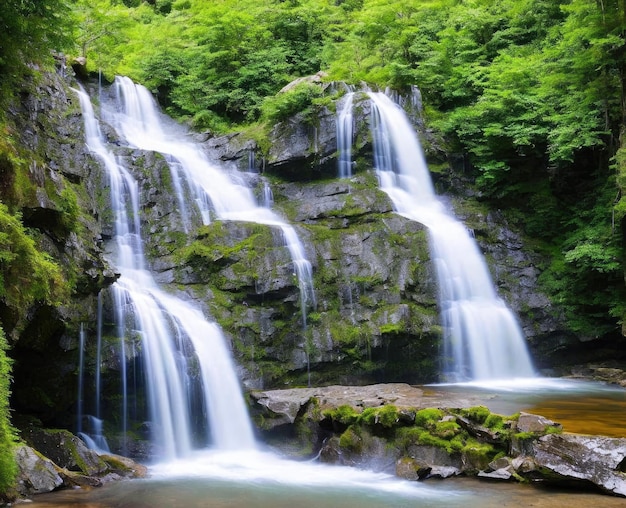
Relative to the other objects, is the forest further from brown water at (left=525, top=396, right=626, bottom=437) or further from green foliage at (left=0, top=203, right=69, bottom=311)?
brown water at (left=525, top=396, right=626, bottom=437)

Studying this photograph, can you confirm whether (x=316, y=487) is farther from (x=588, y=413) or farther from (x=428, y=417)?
(x=588, y=413)

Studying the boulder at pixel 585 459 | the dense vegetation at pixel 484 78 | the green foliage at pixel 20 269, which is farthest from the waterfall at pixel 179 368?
the dense vegetation at pixel 484 78

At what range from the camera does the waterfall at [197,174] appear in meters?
14.9

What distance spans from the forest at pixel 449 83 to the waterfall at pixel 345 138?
92 centimetres

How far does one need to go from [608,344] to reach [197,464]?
12.9 meters

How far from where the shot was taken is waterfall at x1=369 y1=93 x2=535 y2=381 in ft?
49.7

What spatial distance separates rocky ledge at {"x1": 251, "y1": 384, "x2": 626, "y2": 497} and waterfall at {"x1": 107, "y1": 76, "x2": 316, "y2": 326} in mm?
3603

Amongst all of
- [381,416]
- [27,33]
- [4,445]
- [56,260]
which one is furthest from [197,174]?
[4,445]

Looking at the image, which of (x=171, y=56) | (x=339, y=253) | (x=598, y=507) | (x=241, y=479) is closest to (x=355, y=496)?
(x=241, y=479)

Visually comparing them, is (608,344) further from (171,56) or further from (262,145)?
(171,56)

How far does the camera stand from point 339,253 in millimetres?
15383

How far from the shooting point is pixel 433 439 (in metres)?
8.79

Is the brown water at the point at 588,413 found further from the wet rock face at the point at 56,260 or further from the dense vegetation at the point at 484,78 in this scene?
the wet rock face at the point at 56,260

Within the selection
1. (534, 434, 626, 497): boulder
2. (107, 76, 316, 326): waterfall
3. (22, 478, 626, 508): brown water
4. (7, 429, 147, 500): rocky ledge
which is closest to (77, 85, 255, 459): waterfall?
(7, 429, 147, 500): rocky ledge
